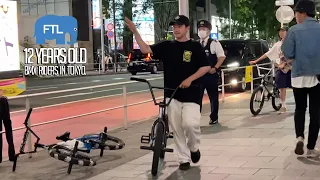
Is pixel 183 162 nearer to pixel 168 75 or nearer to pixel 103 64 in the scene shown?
pixel 168 75

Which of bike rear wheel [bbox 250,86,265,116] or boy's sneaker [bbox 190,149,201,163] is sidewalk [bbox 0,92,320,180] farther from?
bike rear wheel [bbox 250,86,265,116]

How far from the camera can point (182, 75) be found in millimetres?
6051

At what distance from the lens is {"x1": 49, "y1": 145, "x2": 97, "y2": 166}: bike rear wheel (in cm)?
632

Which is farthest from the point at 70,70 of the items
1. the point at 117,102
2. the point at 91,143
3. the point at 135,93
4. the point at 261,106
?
the point at 91,143

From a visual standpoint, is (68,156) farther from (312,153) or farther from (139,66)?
(139,66)

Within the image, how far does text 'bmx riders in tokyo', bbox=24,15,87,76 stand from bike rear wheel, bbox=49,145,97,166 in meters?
30.5

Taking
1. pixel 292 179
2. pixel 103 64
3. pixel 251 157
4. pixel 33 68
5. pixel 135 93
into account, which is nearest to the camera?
pixel 292 179

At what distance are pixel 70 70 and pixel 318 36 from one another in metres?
34.6

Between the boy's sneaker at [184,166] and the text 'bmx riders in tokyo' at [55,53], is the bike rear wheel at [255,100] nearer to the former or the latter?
the boy's sneaker at [184,166]

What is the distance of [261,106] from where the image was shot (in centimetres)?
1116

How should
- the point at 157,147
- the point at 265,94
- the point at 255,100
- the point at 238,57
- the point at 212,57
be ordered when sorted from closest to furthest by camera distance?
the point at 157,147 → the point at 212,57 → the point at 255,100 → the point at 265,94 → the point at 238,57

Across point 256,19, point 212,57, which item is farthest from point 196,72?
point 256,19

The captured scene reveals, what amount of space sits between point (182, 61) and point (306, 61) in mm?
1549

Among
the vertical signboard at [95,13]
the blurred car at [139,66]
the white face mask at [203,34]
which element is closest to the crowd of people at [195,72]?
the white face mask at [203,34]
